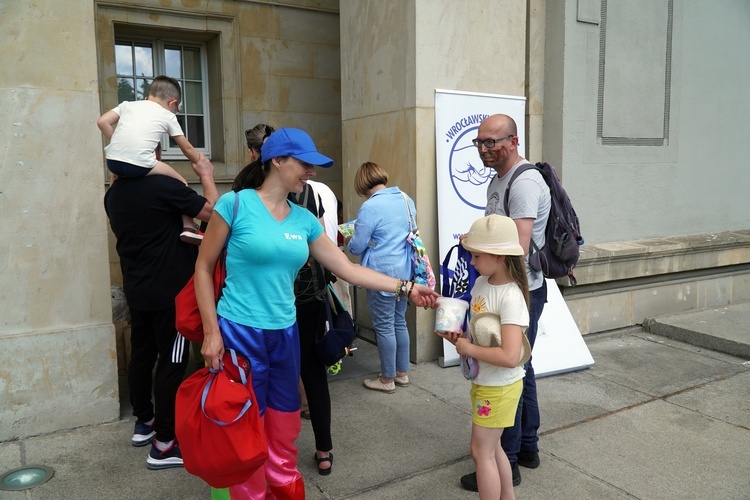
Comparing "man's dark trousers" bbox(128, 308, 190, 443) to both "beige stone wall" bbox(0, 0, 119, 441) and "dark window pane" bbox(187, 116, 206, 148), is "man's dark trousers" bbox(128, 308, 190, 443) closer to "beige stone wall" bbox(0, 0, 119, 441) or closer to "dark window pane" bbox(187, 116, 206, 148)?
"beige stone wall" bbox(0, 0, 119, 441)

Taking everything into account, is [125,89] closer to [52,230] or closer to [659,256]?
[52,230]

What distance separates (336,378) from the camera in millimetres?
5191

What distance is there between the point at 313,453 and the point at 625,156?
15.3ft

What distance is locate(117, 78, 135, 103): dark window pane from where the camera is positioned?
6766mm

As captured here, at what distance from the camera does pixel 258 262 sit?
8.75 ft

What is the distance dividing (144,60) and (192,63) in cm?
54

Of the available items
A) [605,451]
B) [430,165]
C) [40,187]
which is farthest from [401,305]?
[40,187]

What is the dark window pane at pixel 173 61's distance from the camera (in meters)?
7.10

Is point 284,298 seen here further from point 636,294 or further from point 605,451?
point 636,294

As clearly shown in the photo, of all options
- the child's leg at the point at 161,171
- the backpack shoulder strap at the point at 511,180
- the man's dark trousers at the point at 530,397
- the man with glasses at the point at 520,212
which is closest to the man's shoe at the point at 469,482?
the man with glasses at the point at 520,212

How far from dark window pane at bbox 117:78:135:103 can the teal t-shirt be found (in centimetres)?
476

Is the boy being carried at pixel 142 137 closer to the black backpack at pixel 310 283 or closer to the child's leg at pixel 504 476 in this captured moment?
the black backpack at pixel 310 283

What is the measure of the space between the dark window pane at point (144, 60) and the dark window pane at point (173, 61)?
18cm

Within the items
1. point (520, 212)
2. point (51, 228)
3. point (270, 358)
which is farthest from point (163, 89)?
point (520, 212)
